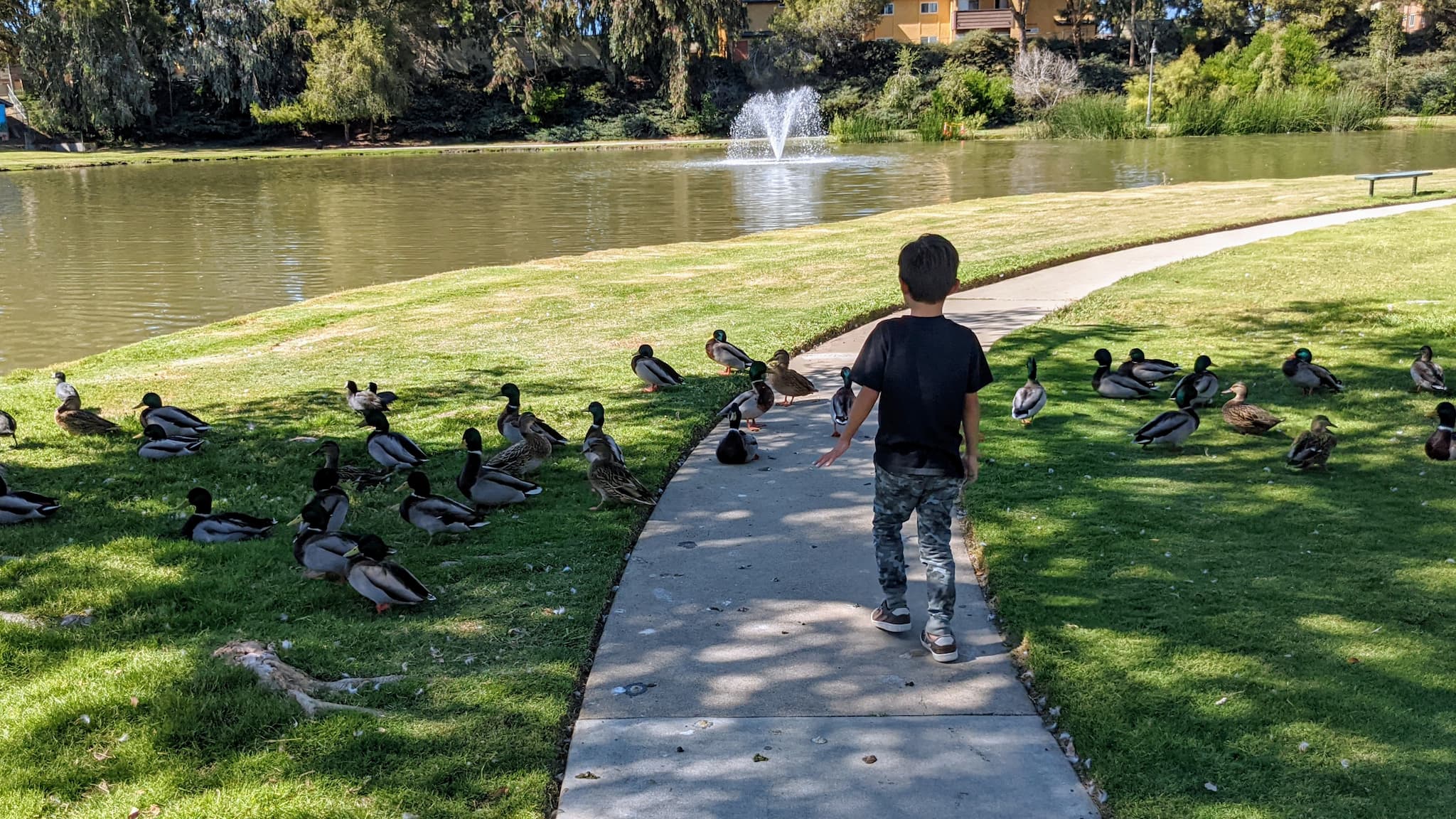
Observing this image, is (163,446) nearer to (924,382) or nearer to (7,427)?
(7,427)

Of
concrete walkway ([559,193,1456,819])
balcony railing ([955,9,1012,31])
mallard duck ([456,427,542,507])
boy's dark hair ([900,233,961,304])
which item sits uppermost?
balcony railing ([955,9,1012,31])

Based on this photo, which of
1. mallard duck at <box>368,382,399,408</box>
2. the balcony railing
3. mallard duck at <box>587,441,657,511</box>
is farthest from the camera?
the balcony railing

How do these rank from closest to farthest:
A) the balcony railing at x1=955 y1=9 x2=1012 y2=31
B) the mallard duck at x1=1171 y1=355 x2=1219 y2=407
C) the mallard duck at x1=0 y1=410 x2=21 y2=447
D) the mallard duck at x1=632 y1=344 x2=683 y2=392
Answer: the mallard duck at x1=1171 y1=355 x2=1219 y2=407 → the mallard duck at x1=0 y1=410 x2=21 y2=447 → the mallard duck at x1=632 y1=344 x2=683 y2=392 → the balcony railing at x1=955 y1=9 x2=1012 y2=31

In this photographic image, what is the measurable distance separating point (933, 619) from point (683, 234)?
2138cm

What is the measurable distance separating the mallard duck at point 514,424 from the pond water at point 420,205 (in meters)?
9.40

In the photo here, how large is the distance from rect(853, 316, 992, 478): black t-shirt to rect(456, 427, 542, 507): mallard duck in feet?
10.5

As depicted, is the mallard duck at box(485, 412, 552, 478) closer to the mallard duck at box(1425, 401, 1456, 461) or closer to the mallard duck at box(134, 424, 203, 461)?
the mallard duck at box(134, 424, 203, 461)

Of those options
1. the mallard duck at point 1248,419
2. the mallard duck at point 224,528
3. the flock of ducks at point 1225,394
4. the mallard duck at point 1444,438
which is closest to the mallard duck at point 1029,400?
the flock of ducks at point 1225,394

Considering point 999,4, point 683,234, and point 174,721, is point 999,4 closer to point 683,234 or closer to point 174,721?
point 683,234

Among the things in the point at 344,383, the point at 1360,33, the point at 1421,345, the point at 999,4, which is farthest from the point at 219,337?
the point at 999,4

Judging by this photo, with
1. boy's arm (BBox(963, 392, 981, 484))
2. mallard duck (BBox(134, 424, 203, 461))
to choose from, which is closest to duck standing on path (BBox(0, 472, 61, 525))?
mallard duck (BBox(134, 424, 203, 461))

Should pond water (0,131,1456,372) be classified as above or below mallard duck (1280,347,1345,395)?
above

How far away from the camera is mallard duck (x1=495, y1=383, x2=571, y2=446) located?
8.70 meters

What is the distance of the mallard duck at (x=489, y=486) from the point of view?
290 inches
